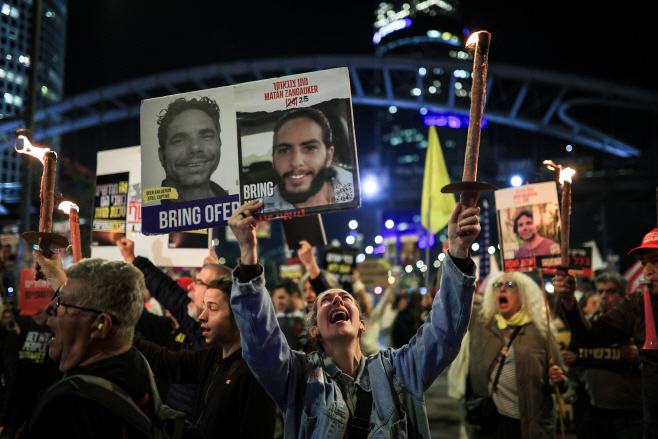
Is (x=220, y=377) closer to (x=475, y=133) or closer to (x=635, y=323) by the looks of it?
(x=475, y=133)

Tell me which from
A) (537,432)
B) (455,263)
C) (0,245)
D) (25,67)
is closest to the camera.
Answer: (455,263)

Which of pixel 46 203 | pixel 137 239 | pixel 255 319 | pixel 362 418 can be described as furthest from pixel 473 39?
pixel 137 239

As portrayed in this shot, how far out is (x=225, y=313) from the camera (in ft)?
11.6

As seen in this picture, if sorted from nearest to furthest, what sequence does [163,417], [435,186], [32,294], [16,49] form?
[163,417] → [32,294] → [435,186] → [16,49]

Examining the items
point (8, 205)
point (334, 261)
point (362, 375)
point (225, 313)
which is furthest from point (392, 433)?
point (8, 205)

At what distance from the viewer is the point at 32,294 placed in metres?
6.14

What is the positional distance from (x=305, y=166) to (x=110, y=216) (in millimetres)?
2964

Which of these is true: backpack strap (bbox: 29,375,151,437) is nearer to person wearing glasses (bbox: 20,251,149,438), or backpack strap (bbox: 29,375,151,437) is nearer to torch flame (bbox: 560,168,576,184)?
person wearing glasses (bbox: 20,251,149,438)

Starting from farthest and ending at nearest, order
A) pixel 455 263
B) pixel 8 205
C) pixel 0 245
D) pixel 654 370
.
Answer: pixel 8 205
pixel 0 245
pixel 654 370
pixel 455 263

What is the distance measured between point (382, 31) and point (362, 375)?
159m

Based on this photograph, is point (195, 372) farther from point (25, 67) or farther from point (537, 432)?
point (25, 67)

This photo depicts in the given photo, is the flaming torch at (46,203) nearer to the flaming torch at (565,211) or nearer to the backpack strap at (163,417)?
the backpack strap at (163,417)

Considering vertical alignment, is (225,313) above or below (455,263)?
below

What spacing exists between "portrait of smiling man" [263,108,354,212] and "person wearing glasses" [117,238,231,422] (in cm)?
150
